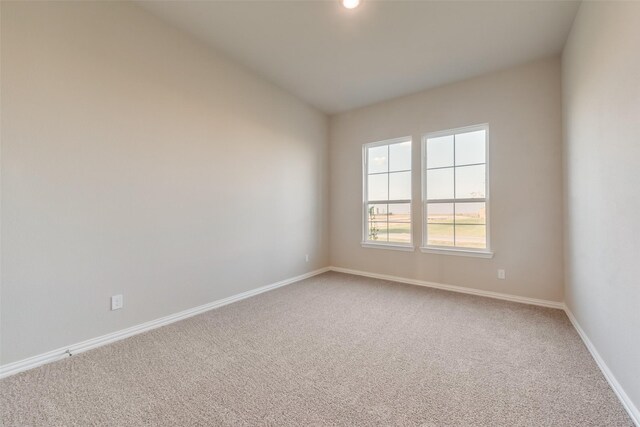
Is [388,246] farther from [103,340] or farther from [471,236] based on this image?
[103,340]

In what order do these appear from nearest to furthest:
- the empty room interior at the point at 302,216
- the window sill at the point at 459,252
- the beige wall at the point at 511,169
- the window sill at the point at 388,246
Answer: the empty room interior at the point at 302,216 < the beige wall at the point at 511,169 < the window sill at the point at 459,252 < the window sill at the point at 388,246

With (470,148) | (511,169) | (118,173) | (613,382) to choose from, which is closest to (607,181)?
(613,382)

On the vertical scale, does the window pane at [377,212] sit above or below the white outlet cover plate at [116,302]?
above

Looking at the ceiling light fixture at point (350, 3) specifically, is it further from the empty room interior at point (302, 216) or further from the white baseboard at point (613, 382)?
the white baseboard at point (613, 382)

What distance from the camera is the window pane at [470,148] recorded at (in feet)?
11.2

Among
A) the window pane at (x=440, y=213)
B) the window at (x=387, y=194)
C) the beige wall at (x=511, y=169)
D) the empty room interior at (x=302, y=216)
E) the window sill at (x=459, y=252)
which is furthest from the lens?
the window at (x=387, y=194)

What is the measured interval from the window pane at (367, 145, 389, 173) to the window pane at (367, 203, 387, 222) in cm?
57

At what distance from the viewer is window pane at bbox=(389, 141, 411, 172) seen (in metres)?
3.98

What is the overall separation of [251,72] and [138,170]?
6.10 ft

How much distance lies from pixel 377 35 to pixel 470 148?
1.87m

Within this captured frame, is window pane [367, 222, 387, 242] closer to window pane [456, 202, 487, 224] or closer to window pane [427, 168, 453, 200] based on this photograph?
window pane [427, 168, 453, 200]

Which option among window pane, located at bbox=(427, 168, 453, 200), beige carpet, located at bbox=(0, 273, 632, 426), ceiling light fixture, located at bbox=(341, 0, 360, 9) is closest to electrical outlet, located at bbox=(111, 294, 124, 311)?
beige carpet, located at bbox=(0, 273, 632, 426)

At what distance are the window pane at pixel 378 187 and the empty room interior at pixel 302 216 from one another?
0.13 meters

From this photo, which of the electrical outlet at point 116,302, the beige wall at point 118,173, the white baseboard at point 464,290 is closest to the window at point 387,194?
the white baseboard at point 464,290
